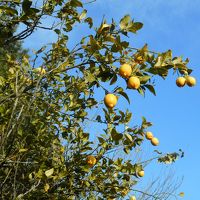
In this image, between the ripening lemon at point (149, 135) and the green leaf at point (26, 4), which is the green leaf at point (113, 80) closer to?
the green leaf at point (26, 4)

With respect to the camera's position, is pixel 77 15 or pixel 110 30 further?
pixel 77 15

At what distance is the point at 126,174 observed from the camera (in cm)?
365

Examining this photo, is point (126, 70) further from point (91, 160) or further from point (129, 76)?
point (91, 160)

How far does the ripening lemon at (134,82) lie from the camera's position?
2.26 meters

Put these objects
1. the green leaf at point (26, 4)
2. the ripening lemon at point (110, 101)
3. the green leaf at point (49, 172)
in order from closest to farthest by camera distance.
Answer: the ripening lemon at point (110, 101), the green leaf at point (26, 4), the green leaf at point (49, 172)

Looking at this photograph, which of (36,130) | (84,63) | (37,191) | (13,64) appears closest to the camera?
(84,63)

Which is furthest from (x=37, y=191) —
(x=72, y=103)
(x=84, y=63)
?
(x=84, y=63)

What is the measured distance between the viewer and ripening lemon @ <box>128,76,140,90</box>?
2.26 m

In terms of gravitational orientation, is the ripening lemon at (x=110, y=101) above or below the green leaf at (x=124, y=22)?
below

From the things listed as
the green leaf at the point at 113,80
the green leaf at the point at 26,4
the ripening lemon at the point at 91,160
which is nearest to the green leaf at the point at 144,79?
the green leaf at the point at 113,80

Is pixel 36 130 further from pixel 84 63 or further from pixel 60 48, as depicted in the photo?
pixel 84 63

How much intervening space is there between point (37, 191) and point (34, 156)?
1.39 ft

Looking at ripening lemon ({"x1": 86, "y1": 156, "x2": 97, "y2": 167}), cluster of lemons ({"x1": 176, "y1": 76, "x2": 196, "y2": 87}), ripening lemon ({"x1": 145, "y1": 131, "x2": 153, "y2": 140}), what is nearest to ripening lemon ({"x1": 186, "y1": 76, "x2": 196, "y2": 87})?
cluster of lemons ({"x1": 176, "y1": 76, "x2": 196, "y2": 87})

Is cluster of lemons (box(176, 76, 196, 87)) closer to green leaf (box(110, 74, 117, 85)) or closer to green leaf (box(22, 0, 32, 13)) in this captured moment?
green leaf (box(110, 74, 117, 85))
